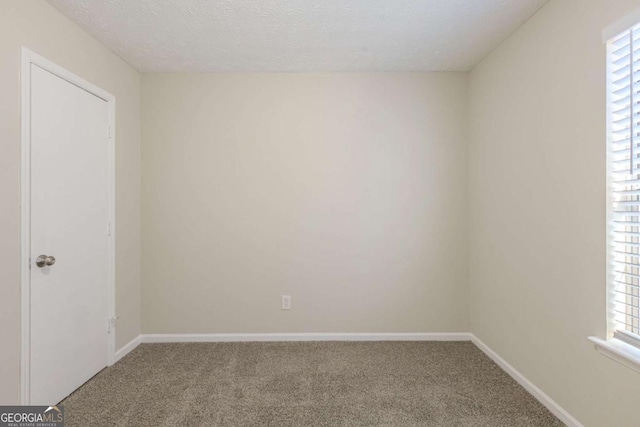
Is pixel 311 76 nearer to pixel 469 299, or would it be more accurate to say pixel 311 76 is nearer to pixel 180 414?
pixel 469 299

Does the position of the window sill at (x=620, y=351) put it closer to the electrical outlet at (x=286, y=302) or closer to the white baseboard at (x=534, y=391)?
the white baseboard at (x=534, y=391)

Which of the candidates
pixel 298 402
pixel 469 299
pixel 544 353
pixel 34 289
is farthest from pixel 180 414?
pixel 469 299

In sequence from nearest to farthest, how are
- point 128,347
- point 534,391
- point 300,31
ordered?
point 534,391 < point 300,31 < point 128,347

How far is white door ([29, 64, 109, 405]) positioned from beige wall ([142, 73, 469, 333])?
60cm

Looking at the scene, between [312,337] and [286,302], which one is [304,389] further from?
[286,302]

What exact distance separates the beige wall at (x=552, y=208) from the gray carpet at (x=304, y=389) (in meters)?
0.35

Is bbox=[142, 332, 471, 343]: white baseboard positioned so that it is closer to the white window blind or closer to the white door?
the white door

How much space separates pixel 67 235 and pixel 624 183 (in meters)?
3.27

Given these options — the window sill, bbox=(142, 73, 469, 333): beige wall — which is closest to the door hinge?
bbox=(142, 73, 469, 333): beige wall

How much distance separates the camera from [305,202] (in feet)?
10.6

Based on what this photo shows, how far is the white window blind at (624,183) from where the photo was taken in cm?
159

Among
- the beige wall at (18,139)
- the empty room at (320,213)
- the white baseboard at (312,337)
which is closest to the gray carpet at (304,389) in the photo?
the empty room at (320,213)

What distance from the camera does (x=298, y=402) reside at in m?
2.19

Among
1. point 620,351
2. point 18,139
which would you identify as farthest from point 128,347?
point 620,351
